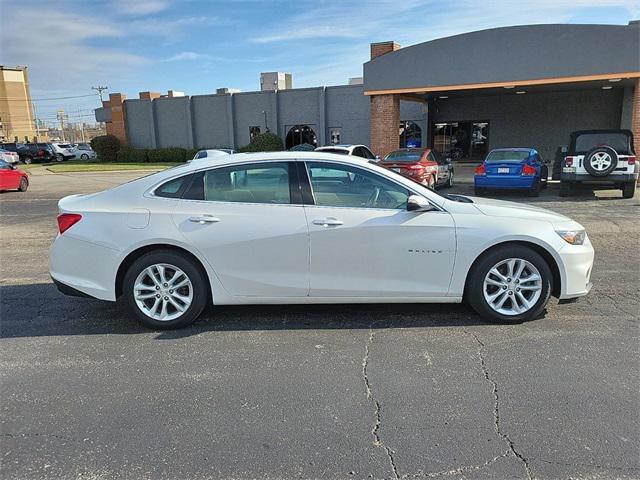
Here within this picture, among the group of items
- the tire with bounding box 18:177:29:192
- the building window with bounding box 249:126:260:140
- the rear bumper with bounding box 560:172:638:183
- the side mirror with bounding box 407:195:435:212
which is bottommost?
the tire with bounding box 18:177:29:192

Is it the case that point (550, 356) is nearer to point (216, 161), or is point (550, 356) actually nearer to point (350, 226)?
point (350, 226)

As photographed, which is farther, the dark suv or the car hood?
the dark suv

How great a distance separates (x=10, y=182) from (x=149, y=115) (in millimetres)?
20563

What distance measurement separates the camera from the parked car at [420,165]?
574 inches

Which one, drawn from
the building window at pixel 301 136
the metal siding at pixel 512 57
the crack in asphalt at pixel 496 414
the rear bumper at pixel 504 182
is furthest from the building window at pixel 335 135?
the crack in asphalt at pixel 496 414

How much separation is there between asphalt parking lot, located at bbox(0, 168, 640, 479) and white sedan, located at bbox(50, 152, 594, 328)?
32 cm

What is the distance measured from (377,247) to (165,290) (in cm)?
193

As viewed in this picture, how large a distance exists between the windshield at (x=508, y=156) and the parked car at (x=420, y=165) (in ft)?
5.46

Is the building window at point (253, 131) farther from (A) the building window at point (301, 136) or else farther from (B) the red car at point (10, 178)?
(B) the red car at point (10, 178)

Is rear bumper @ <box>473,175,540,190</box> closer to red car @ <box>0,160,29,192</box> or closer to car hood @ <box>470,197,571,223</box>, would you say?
car hood @ <box>470,197,571,223</box>

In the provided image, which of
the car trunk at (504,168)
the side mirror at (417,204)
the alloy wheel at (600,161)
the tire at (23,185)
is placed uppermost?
the side mirror at (417,204)

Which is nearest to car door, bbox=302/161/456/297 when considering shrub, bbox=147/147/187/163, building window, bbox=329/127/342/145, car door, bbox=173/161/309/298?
car door, bbox=173/161/309/298

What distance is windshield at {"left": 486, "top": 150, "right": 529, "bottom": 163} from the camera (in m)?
14.5

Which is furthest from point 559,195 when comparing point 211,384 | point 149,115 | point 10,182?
point 149,115
